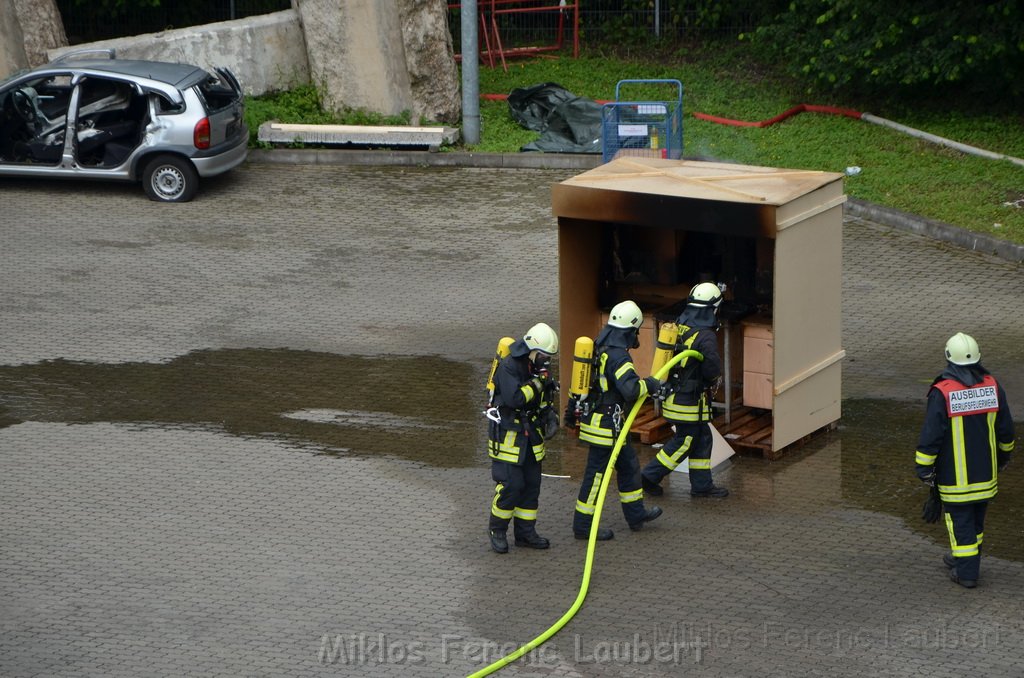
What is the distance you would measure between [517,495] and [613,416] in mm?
785

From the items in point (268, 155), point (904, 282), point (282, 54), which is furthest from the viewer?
point (282, 54)

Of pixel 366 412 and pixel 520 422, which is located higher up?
pixel 520 422

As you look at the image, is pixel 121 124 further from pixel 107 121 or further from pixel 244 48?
pixel 244 48

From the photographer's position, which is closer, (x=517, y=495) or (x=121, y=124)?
(x=517, y=495)

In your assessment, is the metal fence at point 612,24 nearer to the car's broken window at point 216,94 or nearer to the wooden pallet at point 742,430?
the car's broken window at point 216,94

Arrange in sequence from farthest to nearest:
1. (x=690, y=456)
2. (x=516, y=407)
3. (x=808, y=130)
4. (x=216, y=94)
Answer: (x=808, y=130), (x=216, y=94), (x=690, y=456), (x=516, y=407)

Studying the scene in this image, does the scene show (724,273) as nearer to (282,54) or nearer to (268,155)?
(268,155)

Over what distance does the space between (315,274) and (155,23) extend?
1072 cm

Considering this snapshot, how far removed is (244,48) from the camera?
1892 centimetres

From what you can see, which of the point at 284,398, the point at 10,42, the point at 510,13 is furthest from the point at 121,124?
the point at 510,13

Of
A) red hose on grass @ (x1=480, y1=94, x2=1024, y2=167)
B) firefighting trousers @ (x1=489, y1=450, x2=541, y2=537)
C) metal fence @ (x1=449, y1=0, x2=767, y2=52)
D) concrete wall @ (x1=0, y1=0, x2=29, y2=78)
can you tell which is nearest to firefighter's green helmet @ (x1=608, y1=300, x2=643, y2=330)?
firefighting trousers @ (x1=489, y1=450, x2=541, y2=537)

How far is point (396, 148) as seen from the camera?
17922 mm

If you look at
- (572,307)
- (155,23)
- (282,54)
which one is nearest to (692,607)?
(572,307)

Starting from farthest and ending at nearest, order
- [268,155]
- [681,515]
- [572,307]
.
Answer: [268,155] → [572,307] → [681,515]
